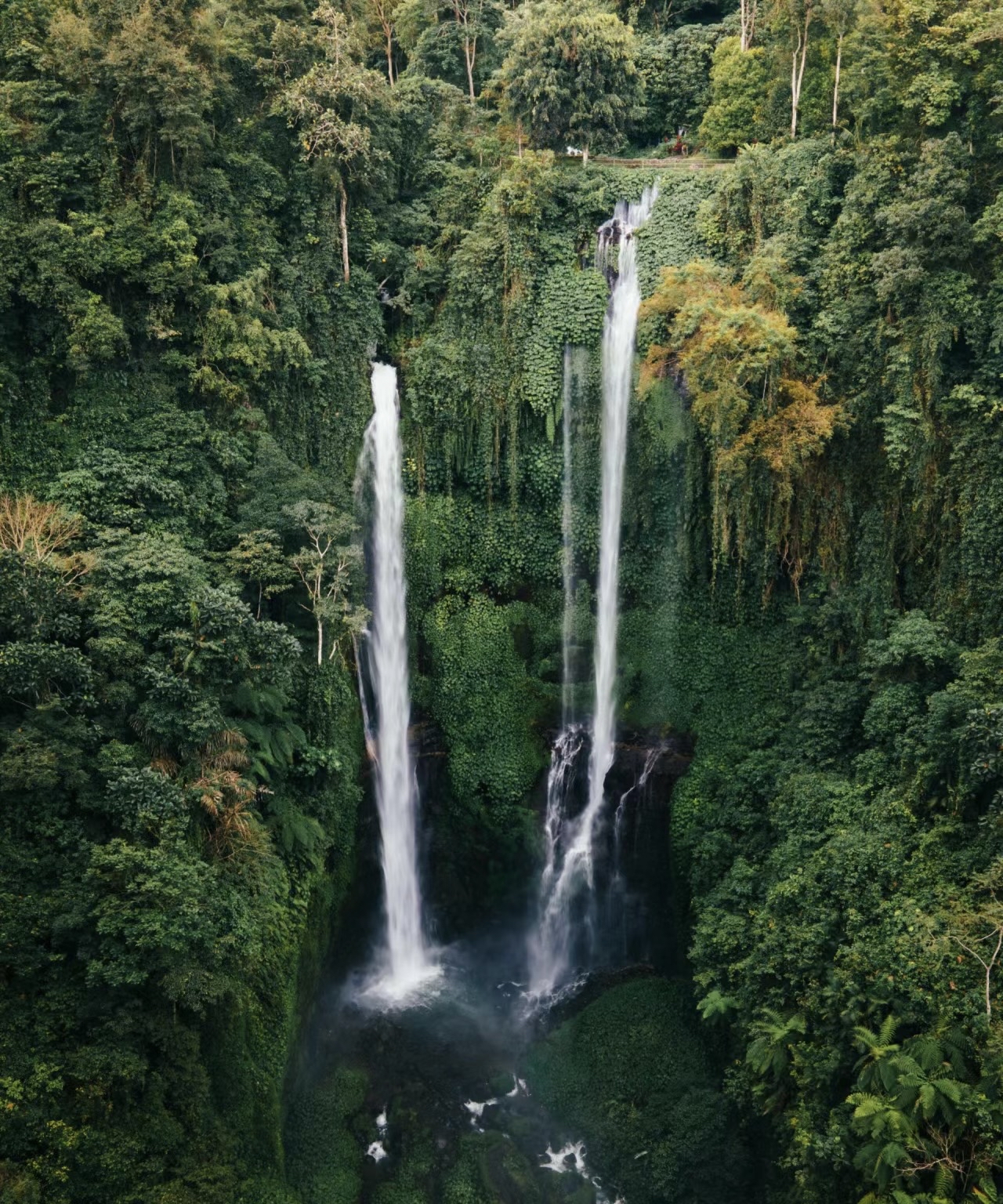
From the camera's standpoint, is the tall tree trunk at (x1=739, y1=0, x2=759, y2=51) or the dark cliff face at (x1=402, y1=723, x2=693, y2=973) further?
the tall tree trunk at (x1=739, y1=0, x2=759, y2=51)

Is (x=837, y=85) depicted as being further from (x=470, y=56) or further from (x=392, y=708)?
(x=392, y=708)

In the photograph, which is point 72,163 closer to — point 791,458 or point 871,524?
point 791,458

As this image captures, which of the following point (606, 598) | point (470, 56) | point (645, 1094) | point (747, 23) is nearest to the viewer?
point (645, 1094)

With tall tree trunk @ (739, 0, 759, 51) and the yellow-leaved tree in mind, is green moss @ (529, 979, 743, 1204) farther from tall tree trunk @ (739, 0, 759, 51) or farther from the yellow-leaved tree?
tall tree trunk @ (739, 0, 759, 51)

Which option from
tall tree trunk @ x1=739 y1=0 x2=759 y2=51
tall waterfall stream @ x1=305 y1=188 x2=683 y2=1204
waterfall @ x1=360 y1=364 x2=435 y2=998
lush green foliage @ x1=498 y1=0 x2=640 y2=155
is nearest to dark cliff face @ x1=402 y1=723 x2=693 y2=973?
tall waterfall stream @ x1=305 y1=188 x2=683 y2=1204

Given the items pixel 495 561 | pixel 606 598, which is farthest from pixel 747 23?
pixel 606 598

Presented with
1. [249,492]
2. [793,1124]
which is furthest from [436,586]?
[793,1124]
